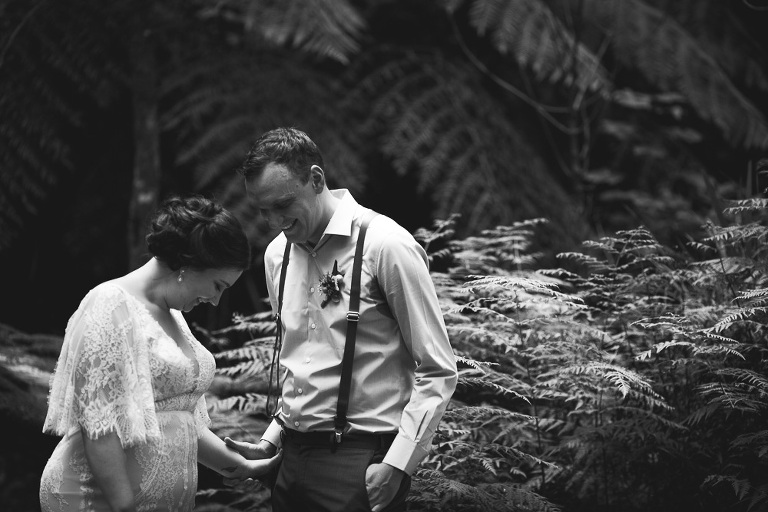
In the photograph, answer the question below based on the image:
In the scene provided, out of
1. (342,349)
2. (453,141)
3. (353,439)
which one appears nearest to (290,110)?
(453,141)

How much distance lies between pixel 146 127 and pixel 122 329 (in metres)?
2.74

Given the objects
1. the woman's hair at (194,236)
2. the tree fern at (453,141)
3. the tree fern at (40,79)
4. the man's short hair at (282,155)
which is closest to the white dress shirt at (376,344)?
the man's short hair at (282,155)

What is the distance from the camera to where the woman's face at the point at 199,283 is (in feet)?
6.91

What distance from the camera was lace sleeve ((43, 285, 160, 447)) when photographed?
190 centimetres

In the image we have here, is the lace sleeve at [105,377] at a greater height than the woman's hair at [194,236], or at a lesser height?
lesser

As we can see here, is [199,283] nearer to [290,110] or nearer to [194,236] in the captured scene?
[194,236]

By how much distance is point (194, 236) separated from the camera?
205cm

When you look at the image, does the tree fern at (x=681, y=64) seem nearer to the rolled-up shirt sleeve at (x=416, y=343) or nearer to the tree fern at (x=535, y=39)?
the tree fern at (x=535, y=39)

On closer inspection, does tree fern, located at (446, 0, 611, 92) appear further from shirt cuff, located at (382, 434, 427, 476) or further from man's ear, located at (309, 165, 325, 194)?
shirt cuff, located at (382, 434, 427, 476)

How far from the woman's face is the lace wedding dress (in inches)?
4.3

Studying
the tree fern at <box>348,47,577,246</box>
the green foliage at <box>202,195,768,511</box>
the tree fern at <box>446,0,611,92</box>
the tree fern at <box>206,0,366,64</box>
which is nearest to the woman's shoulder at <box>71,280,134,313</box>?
the green foliage at <box>202,195,768,511</box>

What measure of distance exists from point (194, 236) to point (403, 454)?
0.82 metres

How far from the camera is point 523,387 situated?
2773mm

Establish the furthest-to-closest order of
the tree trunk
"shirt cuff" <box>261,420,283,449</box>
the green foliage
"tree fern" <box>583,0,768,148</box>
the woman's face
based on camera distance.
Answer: "tree fern" <box>583,0,768,148</box> → the tree trunk → the green foliage → "shirt cuff" <box>261,420,283,449</box> → the woman's face
